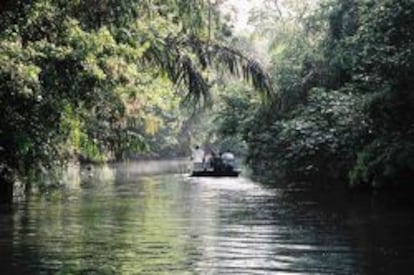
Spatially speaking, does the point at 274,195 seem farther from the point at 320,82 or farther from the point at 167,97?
the point at 167,97

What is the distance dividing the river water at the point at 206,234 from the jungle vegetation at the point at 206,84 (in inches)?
66.3

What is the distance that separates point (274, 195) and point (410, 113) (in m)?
8.06

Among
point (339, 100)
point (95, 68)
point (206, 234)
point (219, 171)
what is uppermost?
point (339, 100)

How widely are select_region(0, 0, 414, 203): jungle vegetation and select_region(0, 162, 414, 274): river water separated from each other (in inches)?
66.3

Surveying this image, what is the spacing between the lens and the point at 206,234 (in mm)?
18375

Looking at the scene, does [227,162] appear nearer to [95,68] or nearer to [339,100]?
[339,100]

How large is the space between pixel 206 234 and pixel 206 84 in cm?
328

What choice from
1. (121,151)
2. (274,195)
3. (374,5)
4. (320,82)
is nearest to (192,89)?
(121,151)

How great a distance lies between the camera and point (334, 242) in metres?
16.7

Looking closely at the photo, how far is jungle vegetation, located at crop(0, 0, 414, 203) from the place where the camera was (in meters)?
12.9

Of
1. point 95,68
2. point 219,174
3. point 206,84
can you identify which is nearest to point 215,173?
point 219,174

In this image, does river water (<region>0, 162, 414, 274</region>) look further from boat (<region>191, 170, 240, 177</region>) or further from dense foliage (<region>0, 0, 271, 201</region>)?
boat (<region>191, 170, 240, 177</region>)

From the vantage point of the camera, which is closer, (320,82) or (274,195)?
(274,195)

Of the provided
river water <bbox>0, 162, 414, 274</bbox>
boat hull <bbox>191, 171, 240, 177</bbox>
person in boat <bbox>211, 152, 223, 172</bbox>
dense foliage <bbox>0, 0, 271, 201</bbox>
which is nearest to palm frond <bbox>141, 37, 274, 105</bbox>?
dense foliage <bbox>0, 0, 271, 201</bbox>
